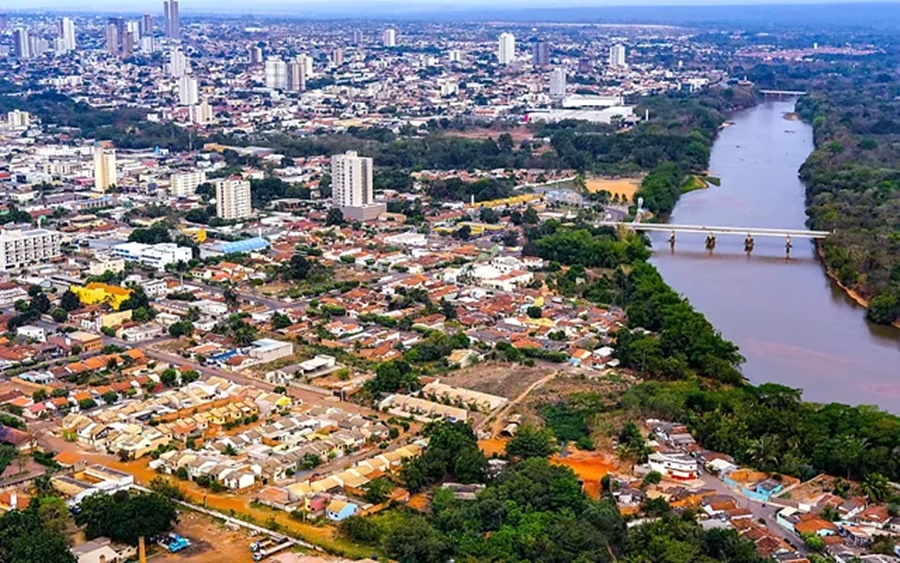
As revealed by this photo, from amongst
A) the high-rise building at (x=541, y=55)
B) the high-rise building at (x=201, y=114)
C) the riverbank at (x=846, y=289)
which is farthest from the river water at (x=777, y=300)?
the high-rise building at (x=541, y=55)

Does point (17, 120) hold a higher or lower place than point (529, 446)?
higher

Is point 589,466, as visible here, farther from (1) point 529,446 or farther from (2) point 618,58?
(2) point 618,58

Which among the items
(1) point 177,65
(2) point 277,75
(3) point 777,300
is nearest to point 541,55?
(2) point 277,75

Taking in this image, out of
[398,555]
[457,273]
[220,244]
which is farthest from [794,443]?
[220,244]

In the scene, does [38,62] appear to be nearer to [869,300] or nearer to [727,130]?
[727,130]

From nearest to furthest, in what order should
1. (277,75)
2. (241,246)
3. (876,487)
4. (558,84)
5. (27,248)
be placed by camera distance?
(876,487) < (27,248) < (241,246) < (558,84) < (277,75)

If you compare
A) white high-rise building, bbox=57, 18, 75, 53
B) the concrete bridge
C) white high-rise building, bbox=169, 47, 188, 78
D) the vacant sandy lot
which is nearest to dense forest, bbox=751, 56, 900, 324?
the concrete bridge

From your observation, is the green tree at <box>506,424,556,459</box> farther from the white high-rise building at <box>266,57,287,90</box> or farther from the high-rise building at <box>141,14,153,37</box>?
the high-rise building at <box>141,14,153,37</box>
